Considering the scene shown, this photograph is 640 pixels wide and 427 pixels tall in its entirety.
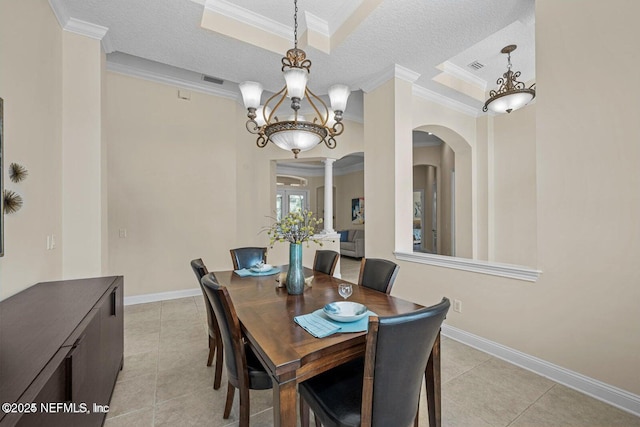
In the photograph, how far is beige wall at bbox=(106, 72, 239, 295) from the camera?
3.73 m

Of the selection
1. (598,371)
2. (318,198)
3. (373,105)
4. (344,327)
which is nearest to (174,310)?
(344,327)

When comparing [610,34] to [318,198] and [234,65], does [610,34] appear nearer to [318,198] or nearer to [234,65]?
[234,65]

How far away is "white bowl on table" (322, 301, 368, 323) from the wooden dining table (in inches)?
4.1

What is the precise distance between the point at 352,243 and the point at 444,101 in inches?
194

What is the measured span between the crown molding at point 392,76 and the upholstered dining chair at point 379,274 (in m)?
2.53

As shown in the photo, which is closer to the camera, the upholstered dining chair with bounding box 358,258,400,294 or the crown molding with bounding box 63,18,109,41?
the upholstered dining chair with bounding box 358,258,400,294

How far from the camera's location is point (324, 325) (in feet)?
4.46

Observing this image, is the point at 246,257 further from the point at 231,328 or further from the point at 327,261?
the point at 231,328

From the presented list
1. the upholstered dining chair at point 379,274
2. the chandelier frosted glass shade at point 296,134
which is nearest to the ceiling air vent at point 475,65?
the chandelier frosted glass shade at point 296,134

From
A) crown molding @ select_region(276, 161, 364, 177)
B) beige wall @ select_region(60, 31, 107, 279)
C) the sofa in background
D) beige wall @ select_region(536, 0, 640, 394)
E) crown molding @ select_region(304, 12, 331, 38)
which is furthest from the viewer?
crown molding @ select_region(276, 161, 364, 177)

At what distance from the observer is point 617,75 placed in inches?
70.8

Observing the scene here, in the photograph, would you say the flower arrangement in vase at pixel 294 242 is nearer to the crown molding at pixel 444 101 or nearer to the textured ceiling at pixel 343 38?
the textured ceiling at pixel 343 38

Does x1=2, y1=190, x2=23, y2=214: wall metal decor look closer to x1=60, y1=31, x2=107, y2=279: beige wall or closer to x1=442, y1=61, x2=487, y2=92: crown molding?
x1=60, y1=31, x2=107, y2=279: beige wall

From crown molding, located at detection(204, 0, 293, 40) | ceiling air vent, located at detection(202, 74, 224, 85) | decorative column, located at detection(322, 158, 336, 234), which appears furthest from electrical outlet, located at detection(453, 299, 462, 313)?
ceiling air vent, located at detection(202, 74, 224, 85)
